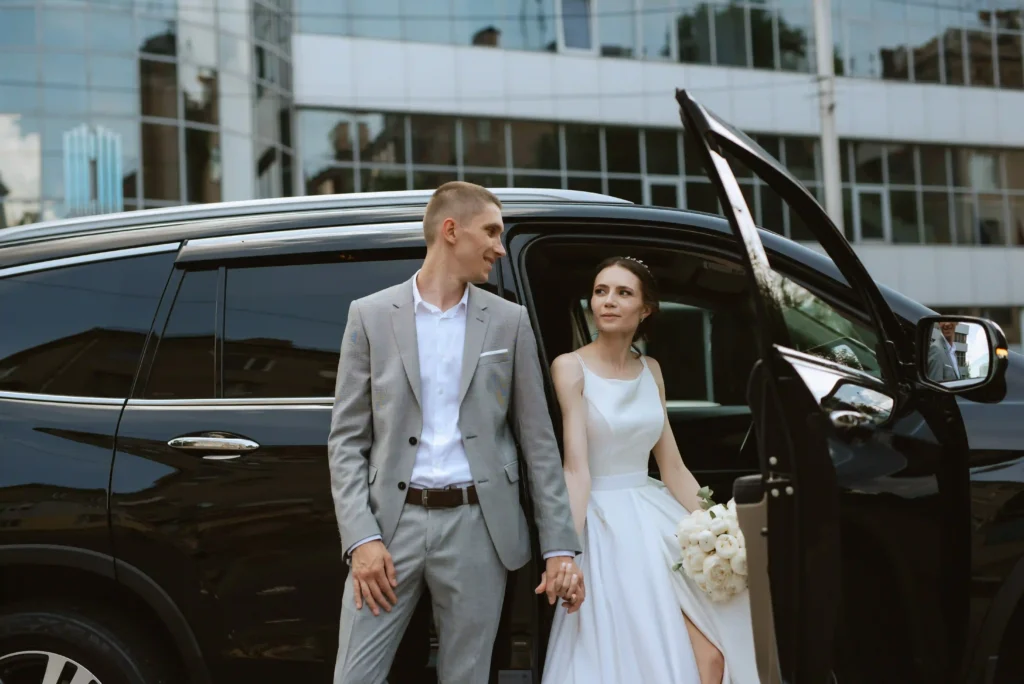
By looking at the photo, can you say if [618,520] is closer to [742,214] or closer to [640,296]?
[640,296]

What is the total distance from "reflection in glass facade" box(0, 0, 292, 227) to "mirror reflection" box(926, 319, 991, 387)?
720 inches

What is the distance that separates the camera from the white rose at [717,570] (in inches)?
105

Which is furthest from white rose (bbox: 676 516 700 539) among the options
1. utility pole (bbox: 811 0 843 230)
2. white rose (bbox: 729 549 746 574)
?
utility pole (bbox: 811 0 843 230)

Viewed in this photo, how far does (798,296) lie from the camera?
230 cm

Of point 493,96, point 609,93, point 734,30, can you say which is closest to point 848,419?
point 493,96

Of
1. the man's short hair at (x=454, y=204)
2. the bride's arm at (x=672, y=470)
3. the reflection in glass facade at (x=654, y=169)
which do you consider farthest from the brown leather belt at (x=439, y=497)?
the reflection in glass facade at (x=654, y=169)

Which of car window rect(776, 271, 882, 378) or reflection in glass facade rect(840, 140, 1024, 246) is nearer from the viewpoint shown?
car window rect(776, 271, 882, 378)

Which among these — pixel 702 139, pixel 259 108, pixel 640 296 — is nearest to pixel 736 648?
pixel 640 296

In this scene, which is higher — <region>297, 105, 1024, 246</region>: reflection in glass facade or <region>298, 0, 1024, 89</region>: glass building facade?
<region>298, 0, 1024, 89</region>: glass building facade

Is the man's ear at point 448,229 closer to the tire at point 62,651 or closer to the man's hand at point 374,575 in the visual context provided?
the man's hand at point 374,575

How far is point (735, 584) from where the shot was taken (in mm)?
2711

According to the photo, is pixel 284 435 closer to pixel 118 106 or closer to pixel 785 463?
pixel 785 463

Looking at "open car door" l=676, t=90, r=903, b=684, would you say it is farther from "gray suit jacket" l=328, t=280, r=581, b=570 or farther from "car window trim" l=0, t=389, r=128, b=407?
"car window trim" l=0, t=389, r=128, b=407

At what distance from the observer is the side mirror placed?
2.25m
